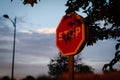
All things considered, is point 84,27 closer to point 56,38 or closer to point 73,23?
point 73,23

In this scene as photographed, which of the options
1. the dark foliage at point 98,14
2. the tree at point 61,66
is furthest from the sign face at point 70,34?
the tree at point 61,66

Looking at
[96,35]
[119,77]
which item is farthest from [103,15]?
[119,77]

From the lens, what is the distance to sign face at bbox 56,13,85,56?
12.3 ft

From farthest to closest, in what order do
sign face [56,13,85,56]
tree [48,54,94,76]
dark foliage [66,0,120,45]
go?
tree [48,54,94,76], dark foliage [66,0,120,45], sign face [56,13,85,56]

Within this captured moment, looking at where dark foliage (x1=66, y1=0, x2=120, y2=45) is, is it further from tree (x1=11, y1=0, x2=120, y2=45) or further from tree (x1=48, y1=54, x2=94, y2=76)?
tree (x1=48, y1=54, x2=94, y2=76)

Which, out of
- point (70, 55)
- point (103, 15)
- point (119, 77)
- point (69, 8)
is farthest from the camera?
point (119, 77)

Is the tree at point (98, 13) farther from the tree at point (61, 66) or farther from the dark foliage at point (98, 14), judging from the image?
the tree at point (61, 66)

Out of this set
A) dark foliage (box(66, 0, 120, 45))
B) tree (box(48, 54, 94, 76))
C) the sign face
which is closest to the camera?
the sign face

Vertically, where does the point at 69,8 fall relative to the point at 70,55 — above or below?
above

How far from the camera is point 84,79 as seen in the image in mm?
29156

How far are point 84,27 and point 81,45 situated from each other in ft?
0.73

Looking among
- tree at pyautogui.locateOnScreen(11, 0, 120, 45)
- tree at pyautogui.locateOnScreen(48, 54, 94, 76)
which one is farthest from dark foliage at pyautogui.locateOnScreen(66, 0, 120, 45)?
tree at pyautogui.locateOnScreen(48, 54, 94, 76)

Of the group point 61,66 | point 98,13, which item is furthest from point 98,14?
point 61,66

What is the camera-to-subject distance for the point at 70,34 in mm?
3902
